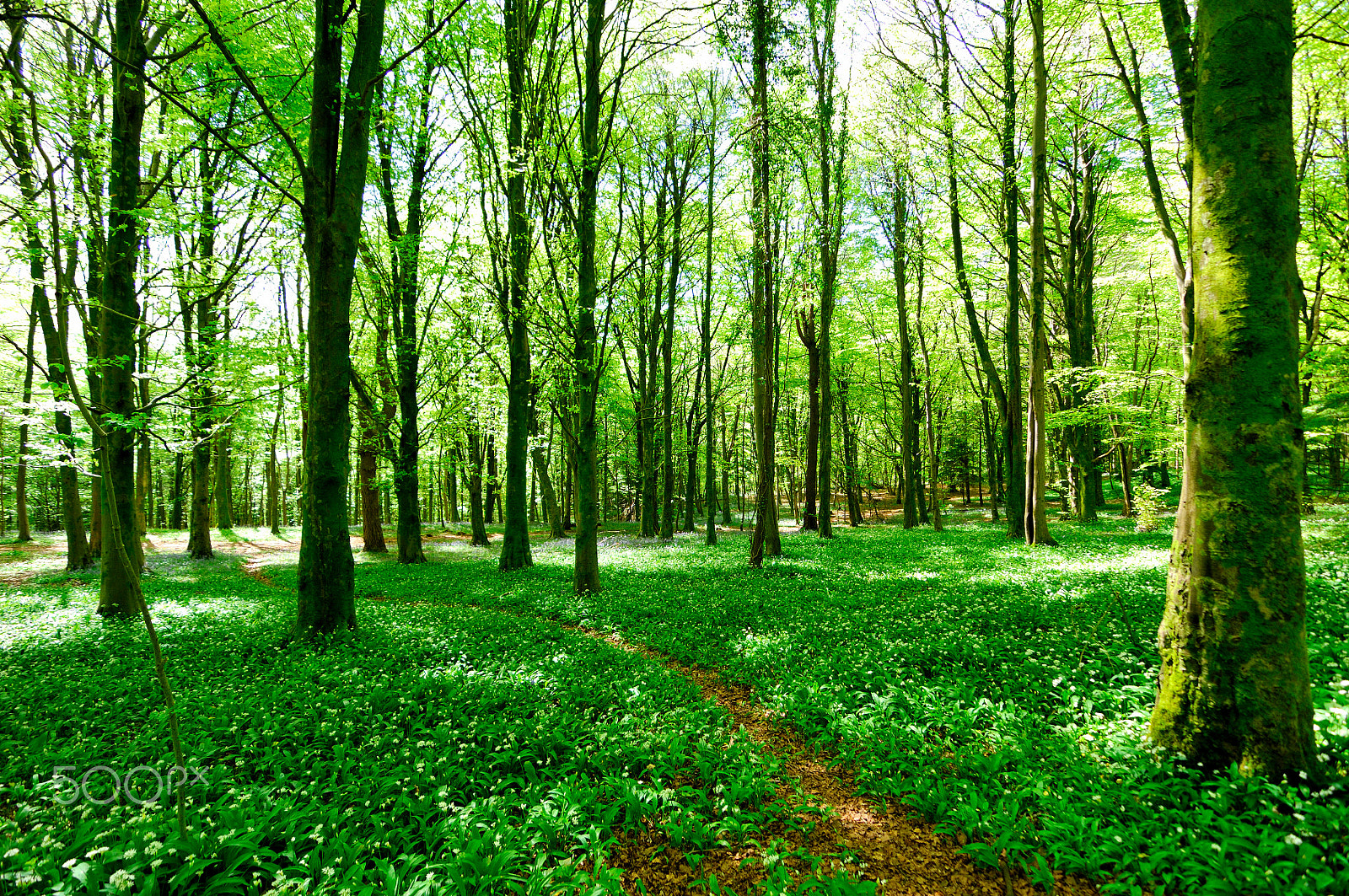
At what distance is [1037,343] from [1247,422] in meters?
10.6

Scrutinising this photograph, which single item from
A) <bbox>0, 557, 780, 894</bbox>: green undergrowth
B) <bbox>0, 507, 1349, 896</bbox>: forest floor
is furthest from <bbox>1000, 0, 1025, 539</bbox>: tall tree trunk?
<bbox>0, 557, 780, 894</bbox>: green undergrowth

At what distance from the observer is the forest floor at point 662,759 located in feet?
10.0

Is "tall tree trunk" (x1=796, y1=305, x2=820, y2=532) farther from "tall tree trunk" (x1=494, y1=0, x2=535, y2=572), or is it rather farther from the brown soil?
the brown soil

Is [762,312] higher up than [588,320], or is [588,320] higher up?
[762,312]

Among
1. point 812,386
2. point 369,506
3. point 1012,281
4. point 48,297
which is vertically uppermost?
point 1012,281

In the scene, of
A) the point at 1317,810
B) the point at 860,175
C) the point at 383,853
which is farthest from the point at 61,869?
the point at 860,175

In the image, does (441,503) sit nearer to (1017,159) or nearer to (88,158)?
(88,158)

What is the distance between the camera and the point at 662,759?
14.4 ft

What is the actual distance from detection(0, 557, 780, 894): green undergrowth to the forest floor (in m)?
0.03

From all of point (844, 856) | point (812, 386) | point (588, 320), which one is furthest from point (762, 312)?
point (844, 856)

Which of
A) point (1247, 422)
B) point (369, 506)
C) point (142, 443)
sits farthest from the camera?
point (369, 506)

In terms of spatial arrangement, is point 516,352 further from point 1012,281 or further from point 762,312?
point 1012,281

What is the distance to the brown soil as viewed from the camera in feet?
10.7

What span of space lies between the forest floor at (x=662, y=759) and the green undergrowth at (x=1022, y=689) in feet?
0.09
